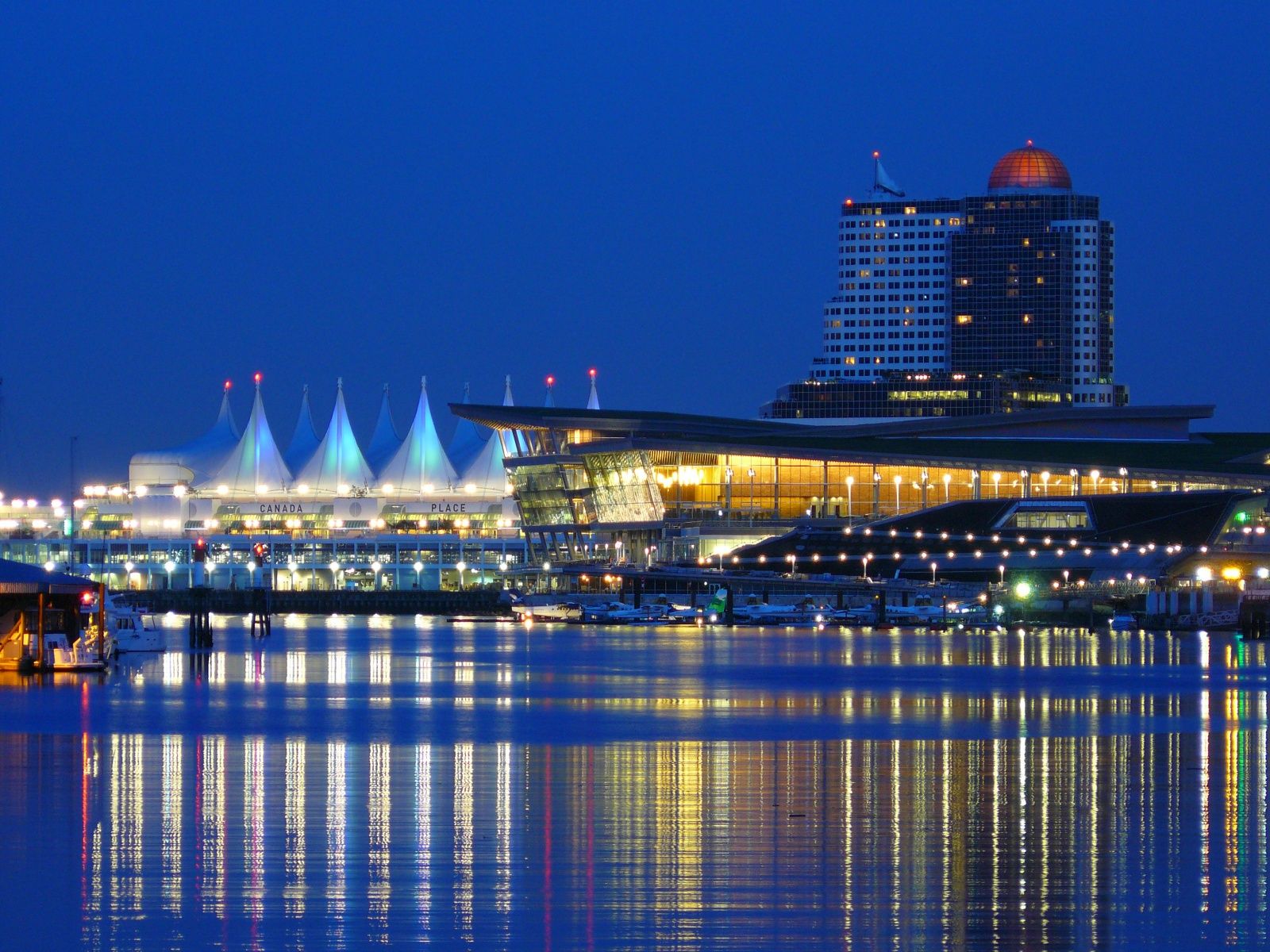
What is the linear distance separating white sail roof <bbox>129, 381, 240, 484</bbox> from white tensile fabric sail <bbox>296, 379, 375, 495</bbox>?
6583mm

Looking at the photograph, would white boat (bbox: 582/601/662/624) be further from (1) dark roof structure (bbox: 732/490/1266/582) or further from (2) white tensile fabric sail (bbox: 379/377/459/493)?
(2) white tensile fabric sail (bbox: 379/377/459/493)

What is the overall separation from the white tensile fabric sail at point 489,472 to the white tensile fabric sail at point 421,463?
1233 millimetres

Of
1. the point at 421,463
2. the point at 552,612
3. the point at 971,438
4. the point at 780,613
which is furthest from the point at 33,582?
the point at 421,463

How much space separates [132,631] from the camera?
182 feet

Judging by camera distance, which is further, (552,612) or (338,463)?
(338,463)

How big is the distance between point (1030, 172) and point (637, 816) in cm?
16704

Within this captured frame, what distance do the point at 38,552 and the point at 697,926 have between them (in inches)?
4622

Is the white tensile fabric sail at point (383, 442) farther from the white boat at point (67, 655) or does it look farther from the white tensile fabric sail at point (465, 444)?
the white boat at point (67, 655)

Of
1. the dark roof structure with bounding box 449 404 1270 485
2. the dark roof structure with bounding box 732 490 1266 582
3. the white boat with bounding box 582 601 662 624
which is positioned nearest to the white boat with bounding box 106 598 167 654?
the white boat with bounding box 582 601 662 624

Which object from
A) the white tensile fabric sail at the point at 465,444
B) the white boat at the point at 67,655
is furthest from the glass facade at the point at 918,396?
the white boat at the point at 67,655

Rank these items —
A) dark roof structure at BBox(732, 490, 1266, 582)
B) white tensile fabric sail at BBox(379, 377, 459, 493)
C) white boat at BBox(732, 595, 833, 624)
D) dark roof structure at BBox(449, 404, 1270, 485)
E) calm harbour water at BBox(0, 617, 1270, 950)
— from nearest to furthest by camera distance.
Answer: calm harbour water at BBox(0, 617, 1270, 950), white boat at BBox(732, 595, 833, 624), dark roof structure at BBox(732, 490, 1266, 582), dark roof structure at BBox(449, 404, 1270, 485), white tensile fabric sail at BBox(379, 377, 459, 493)

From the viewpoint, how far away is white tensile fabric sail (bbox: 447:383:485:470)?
13038 centimetres

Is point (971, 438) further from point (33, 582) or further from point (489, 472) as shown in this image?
point (33, 582)

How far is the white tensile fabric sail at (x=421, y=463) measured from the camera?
408 feet
